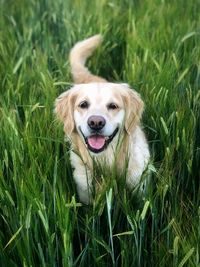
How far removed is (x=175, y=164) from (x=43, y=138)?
52 cm

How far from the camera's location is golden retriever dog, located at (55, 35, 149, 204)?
223 cm

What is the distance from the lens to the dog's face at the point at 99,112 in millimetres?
2230

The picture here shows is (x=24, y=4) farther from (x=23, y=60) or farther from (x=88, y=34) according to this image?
(x=23, y=60)

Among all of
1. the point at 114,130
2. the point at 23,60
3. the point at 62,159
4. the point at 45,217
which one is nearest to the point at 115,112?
the point at 114,130

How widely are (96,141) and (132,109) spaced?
9.4 inches

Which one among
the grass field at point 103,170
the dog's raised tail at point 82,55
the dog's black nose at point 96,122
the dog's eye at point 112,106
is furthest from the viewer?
the dog's raised tail at point 82,55

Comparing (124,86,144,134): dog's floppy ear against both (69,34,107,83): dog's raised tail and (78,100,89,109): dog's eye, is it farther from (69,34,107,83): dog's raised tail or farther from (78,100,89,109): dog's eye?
(69,34,107,83): dog's raised tail

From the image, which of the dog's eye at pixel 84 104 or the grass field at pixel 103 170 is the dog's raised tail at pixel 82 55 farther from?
the dog's eye at pixel 84 104

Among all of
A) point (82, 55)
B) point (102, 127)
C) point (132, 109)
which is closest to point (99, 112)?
point (102, 127)

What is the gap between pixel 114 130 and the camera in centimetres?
227

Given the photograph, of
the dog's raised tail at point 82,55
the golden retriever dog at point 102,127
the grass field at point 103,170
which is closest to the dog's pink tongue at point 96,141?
the golden retriever dog at point 102,127

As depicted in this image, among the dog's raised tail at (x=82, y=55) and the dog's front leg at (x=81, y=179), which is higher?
the dog's raised tail at (x=82, y=55)

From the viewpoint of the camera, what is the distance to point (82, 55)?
10.3ft

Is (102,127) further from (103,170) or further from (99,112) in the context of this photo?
(103,170)
